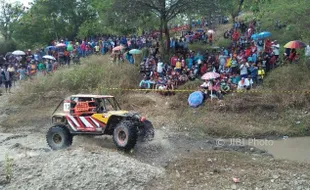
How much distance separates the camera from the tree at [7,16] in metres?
43.4

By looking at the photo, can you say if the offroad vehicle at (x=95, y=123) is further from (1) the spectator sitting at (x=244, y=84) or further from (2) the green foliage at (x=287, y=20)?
(2) the green foliage at (x=287, y=20)

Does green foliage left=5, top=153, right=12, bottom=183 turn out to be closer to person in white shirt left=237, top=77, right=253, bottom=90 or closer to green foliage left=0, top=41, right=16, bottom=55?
person in white shirt left=237, top=77, right=253, bottom=90

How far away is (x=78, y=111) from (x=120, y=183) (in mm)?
4696

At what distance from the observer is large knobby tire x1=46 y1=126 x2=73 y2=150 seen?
13.8 metres

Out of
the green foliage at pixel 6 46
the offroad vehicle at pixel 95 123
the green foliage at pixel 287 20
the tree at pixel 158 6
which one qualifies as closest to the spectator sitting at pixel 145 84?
the tree at pixel 158 6

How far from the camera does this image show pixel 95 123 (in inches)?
530

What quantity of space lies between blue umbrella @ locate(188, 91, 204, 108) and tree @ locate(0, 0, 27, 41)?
102 ft

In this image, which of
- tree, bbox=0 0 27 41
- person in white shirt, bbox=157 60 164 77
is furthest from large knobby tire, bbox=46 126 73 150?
tree, bbox=0 0 27 41

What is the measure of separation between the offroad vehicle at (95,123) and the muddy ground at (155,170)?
2.04 ft

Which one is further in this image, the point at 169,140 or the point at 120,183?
the point at 169,140

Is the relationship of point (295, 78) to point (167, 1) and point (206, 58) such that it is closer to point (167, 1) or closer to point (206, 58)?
point (206, 58)

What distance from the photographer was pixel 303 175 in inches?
416

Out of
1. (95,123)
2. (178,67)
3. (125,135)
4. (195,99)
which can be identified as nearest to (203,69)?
(178,67)

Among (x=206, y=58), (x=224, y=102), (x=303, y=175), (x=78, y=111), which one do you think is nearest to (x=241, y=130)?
(x=224, y=102)
